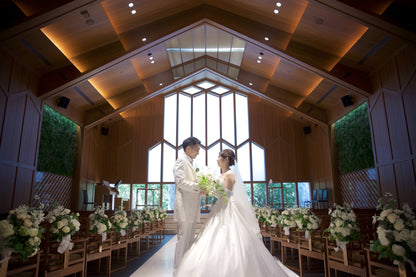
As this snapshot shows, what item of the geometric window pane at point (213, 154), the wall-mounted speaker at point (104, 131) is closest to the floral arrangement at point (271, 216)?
the geometric window pane at point (213, 154)

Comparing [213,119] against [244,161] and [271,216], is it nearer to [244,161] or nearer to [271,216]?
[244,161]

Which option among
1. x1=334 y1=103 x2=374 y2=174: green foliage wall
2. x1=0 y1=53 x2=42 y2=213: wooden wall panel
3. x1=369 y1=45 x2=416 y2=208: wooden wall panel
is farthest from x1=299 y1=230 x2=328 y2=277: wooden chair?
x1=0 y1=53 x2=42 y2=213: wooden wall panel

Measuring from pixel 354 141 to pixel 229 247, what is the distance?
328 inches

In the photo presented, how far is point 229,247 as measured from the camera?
2.90 m

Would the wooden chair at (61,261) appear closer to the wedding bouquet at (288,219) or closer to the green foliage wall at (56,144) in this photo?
the wedding bouquet at (288,219)

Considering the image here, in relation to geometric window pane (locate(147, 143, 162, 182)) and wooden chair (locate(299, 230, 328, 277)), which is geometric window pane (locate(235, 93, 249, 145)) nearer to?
geometric window pane (locate(147, 143, 162, 182))

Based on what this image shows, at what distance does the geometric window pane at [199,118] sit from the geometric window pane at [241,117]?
5.23 ft

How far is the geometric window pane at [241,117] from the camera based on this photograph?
1355 cm

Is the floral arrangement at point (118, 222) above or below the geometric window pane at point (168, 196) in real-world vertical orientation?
below

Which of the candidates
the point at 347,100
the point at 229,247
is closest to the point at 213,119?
the point at 347,100

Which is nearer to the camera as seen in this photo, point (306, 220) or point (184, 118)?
point (306, 220)

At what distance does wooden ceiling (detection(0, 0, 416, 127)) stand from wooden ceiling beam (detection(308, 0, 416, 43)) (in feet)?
0.06

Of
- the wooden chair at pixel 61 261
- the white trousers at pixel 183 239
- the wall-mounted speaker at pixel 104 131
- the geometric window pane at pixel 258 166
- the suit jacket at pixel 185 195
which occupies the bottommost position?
the wooden chair at pixel 61 261

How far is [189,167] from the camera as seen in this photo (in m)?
3.47
